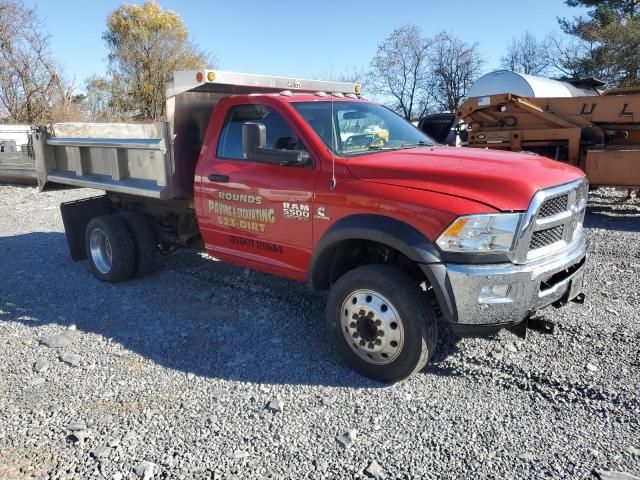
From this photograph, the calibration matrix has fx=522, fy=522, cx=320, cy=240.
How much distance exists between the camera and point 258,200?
4391 mm

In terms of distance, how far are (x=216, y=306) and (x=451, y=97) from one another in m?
30.6

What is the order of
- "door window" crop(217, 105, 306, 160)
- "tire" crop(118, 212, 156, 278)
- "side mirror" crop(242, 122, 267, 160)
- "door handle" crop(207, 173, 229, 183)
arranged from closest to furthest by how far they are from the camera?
"side mirror" crop(242, 122, 267, 160) < "door window" crop(217, 105, 306, 160) < "door handle" crop(207, 173, 229, 183) < "tire" crop(118, 212, 156, 278)

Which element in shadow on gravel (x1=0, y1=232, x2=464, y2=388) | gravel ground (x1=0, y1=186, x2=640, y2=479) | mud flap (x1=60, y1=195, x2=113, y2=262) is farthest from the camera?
mud flap (x1=60, y1=195, x2=113, y2=262)

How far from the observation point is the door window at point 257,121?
14.1 feet

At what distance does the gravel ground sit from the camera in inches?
112

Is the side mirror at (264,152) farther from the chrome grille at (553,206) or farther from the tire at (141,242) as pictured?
the tire at (141,242)

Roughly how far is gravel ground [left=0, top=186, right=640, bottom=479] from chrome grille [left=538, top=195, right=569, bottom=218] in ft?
3.72

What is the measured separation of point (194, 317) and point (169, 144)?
169cm

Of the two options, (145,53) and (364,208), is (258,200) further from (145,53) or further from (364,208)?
(145,53)

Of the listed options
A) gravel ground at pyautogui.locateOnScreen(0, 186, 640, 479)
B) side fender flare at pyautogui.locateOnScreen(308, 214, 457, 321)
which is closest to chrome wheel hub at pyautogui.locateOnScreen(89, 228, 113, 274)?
gravel ground at pyautogui.locateOnScreen(0, 186, 640, 479)

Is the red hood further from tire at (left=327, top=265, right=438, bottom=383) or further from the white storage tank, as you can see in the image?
the white storage tank

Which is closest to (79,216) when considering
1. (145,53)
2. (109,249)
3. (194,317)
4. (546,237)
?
(109,249)

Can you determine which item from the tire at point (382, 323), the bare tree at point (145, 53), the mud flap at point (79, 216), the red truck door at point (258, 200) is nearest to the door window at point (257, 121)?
the red truck door at point (258, 200)

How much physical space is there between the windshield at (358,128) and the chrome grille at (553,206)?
1345 mm
